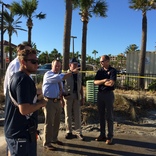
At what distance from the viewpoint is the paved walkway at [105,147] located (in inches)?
222

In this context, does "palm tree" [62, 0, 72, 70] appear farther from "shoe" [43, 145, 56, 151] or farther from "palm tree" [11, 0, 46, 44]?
"palm tree" [11, 0, 46, 44]

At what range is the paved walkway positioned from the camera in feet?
18.5

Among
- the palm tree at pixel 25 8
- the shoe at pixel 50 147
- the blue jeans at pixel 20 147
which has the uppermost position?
the palm tree at pixel 25 8

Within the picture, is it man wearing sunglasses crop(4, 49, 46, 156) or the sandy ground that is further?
the sandy ground

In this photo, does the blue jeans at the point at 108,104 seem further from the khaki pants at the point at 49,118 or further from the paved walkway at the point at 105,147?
the khaki pants at the point at 49,118

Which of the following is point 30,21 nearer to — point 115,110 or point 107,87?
point 115,110

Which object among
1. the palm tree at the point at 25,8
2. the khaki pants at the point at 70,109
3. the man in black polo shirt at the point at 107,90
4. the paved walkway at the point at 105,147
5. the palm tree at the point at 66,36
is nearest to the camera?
the paved walkway at the point at 105,147

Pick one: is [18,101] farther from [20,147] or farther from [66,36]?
[66,36]

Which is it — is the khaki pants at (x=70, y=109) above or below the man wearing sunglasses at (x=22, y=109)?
below

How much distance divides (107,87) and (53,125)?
145 cm

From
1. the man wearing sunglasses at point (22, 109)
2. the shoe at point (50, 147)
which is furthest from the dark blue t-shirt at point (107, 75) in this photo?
the man wearing sunglasses at point (22, 109)

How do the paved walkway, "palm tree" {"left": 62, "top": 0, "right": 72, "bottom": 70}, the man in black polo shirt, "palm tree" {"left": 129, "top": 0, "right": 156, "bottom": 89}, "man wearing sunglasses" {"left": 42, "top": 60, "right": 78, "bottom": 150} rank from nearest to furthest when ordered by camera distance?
the paved walkway, "man wearing sunglasses" {"left": 42, "top": 60, "right": 78, "bottom": 150}, the man in black polo shirt, "palm tree" {"left": 62, "top": 0, "right": 72, "bottom": 70}, "palm tree" {"left": 129, "top": 0, "right": 156, "bottom": 89}

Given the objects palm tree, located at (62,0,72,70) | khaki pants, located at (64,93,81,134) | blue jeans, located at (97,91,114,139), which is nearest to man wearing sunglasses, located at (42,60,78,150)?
khaki pants, located at (64,93,81,134)

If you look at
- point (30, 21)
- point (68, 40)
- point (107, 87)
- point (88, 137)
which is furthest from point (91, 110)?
point (30, 21)
